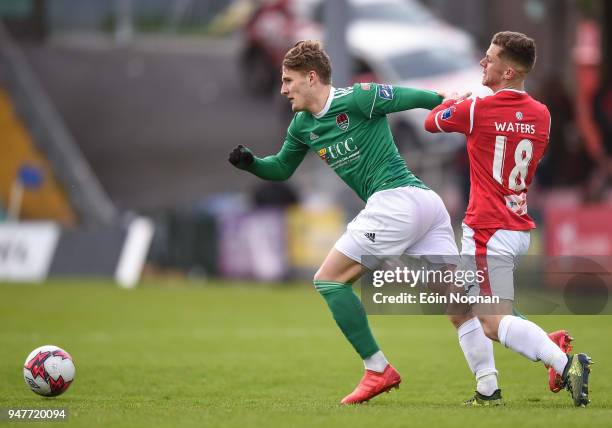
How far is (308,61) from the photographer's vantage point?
808 centimetres

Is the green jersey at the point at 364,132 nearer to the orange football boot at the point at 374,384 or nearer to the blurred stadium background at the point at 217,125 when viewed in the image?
the orange football boot at the point at 374,384

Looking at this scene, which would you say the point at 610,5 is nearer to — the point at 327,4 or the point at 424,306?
the point at 327,4

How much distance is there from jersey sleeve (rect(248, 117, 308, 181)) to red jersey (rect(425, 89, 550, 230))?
3.75 feet

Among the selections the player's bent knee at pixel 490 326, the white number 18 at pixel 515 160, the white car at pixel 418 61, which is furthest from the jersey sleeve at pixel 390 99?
the white car at pixel 418 61

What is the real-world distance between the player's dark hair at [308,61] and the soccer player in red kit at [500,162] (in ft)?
2.76

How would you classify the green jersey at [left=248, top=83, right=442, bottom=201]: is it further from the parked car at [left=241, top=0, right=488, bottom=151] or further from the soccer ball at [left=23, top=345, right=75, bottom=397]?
the parked car at [left=241, top=0, right=488, bottom=151]

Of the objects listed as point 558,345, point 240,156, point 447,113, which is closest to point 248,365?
point 240,156

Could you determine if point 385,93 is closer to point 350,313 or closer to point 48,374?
point 350,313

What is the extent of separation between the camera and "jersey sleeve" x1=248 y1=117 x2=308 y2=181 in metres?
8.40

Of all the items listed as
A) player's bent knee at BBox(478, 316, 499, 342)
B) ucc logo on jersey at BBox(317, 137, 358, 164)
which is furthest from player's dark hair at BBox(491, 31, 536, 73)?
player's bent knee at BBox(478, 316, 499, 342)

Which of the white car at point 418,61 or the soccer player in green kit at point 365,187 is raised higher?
the soccer player in green kit at point 365,187

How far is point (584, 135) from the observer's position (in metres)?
22.6

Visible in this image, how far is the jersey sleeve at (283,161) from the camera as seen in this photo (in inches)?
331

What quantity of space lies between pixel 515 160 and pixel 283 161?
5.58ft
